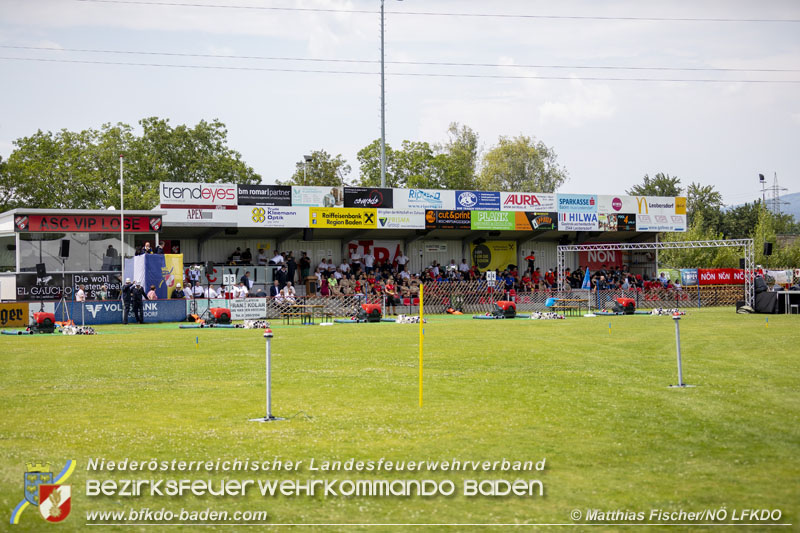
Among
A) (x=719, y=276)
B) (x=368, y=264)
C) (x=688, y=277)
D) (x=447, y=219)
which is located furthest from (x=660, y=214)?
(x=368, y=264)

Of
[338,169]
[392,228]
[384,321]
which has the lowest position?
[384,321]

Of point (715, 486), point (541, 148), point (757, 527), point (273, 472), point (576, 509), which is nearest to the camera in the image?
point (757, 527)

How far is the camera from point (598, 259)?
5931 centimetres

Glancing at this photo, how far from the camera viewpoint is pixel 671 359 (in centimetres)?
1752

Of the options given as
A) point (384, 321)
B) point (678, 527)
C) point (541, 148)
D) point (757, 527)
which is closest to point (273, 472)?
point (678, 527)

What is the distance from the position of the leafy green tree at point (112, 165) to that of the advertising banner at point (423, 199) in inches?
1186

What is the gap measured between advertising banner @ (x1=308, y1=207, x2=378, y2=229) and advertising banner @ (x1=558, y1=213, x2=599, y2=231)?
13.7 meters

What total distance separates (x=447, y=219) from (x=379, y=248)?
5334 millimetres

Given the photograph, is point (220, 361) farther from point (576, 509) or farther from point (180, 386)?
point (576, 509)

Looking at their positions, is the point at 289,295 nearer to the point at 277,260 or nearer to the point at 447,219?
the point at 277,260

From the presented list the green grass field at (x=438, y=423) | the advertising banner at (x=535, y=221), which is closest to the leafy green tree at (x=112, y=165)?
the advertising banner at (x=535, y=221)

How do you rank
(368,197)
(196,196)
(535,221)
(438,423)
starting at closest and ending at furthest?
(438,423), (196,196), (368,197), (535,221)

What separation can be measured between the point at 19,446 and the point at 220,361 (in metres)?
9.25

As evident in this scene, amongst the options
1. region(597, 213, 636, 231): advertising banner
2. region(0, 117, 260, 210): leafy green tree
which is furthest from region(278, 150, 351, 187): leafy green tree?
region(597, 213, 636, 231): advertising banner
